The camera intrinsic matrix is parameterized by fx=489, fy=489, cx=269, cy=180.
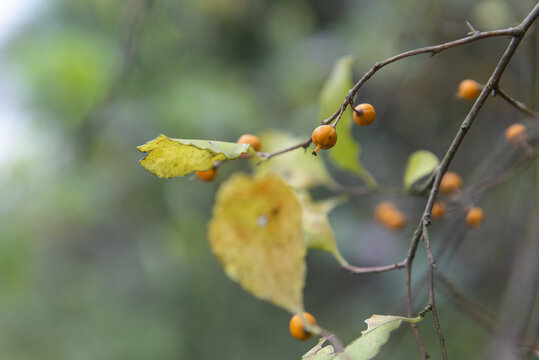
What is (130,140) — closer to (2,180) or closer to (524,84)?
(2,180)

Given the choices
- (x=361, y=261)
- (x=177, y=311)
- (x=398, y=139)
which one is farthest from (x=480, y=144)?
(x=177, y=311)

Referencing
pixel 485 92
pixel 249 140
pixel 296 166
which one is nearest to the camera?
pixel 485 92

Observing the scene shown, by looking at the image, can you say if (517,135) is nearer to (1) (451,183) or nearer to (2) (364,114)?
(1) (451,183)

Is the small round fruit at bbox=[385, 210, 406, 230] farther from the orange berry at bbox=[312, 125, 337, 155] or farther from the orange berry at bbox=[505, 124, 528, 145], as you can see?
the orange berry at bbox=[312, 125, 337, 155]

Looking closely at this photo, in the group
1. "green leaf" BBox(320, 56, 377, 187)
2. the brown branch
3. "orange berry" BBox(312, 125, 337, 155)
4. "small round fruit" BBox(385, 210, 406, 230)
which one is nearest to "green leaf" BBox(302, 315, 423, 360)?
the brown branch

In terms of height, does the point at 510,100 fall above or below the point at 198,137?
below

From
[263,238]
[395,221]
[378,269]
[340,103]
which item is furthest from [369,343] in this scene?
[395,221]
